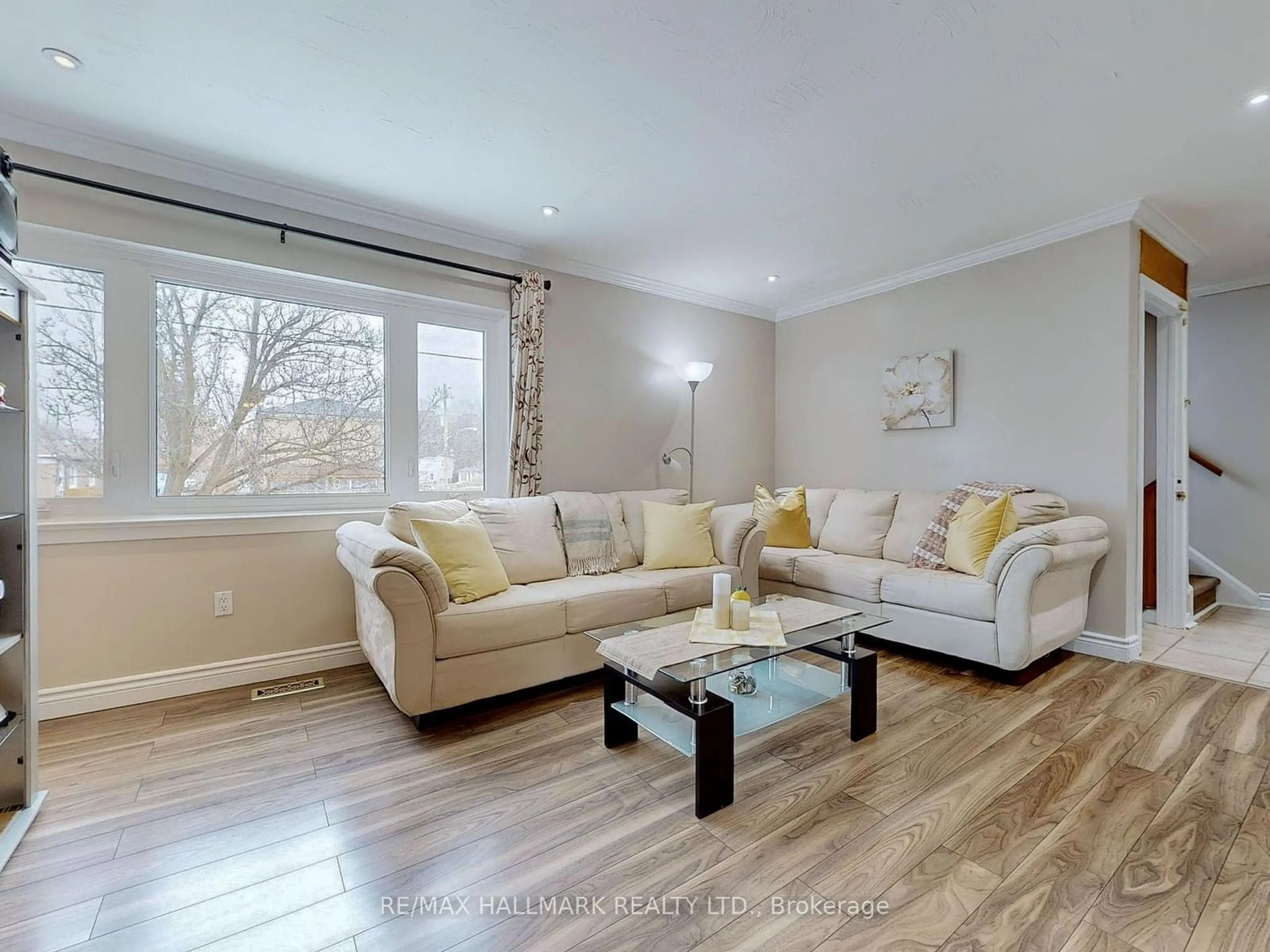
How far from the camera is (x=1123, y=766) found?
201 centimetres

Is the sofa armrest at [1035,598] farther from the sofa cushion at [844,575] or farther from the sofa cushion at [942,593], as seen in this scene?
the sofa cushion at [844,575]

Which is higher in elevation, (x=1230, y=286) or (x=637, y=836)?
(x=1230, y=286)

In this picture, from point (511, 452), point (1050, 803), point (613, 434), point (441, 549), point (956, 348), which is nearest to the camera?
point (1050, 803)

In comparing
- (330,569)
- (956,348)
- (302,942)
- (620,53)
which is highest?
(620,53)

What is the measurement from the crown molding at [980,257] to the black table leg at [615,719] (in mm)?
3531

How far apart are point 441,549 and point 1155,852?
8.66 ft

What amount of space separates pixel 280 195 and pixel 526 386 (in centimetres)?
157

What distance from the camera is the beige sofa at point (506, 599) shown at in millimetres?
2225

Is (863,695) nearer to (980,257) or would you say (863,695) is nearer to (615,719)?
(615,719)

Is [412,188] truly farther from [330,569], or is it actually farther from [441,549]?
[330,569]

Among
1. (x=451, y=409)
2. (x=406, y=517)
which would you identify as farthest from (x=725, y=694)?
(x=451, y=409)

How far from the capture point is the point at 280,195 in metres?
2.83

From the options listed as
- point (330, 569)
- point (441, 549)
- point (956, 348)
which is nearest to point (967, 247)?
point (956, 348)

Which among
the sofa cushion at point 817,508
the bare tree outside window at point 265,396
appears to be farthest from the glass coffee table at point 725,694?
the bare tree outside window at point 265,396
